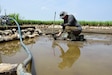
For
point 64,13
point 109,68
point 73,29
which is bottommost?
point 109,68

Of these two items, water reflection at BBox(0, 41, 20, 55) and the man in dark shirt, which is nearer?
water reflection at BBox(0, 41, 20, 55)

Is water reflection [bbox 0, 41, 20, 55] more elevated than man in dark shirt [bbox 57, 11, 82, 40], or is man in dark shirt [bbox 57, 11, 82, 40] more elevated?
man in dark shirt [bbox 57, 11, 82, 40]

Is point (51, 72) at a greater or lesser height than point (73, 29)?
lesser

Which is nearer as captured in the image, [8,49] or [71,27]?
[8,49]

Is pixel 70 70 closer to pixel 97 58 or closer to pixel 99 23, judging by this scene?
pixel 97 58

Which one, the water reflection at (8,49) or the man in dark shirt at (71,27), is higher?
the man in dark shirt at (71,27)

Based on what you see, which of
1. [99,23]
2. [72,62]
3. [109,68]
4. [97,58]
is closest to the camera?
[109,68]

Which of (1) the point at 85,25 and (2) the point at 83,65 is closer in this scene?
(2) the point at 83,65

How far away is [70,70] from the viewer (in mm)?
3662

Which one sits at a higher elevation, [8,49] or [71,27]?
[71,27]

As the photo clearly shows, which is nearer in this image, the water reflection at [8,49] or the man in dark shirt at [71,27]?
the water reflection at [8,49]

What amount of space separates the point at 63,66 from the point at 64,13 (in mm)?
3798

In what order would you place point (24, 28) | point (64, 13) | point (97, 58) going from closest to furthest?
point (97, 58) < point (64, 13) < point (24, 28)

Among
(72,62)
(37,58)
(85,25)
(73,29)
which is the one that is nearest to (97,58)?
(72,62)
